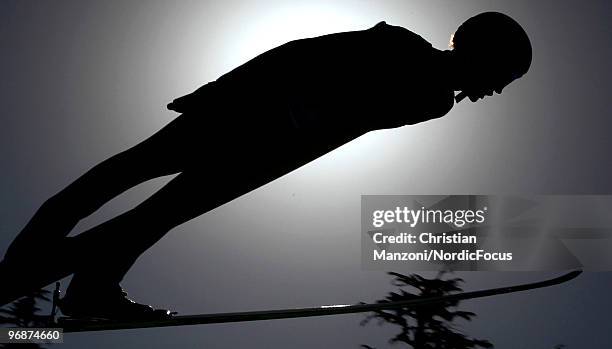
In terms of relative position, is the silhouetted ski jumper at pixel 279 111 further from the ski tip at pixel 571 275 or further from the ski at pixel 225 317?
the ski tip at pixel 571 275

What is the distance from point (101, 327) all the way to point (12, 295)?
27.9 inches

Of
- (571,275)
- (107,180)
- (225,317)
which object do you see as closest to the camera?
(107,180)

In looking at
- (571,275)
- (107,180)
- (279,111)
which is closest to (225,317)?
(107,180)

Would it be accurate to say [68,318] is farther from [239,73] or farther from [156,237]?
[239,73]

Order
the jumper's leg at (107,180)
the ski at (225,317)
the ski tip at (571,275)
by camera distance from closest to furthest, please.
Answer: the jumper's leg at (107,180) < the ski at (225,317) < the ski tip at (571,275)

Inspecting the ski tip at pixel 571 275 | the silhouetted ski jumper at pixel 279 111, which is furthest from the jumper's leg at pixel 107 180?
the ski tip at pixel 571 275

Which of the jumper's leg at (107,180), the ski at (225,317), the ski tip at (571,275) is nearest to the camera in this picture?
the jumper's leg at (107,180)

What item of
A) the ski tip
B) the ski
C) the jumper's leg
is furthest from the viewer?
the ski tip

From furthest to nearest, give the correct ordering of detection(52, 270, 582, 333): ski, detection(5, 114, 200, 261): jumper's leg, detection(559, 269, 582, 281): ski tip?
detection(559, 269, 582, 281): ski tip, detection(52, 270, 582, 333): ski, detection(5, 114, 200, 261): jumper's leg

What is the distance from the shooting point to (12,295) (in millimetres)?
2316

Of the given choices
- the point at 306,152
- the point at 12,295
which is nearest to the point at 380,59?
the point at 306,152

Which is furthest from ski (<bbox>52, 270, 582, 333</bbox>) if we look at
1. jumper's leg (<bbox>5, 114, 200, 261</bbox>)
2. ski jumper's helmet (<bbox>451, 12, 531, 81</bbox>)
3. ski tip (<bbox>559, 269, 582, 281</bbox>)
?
ski jumper's helmet (<bbox>451, 12, 531, 81</bbox>)

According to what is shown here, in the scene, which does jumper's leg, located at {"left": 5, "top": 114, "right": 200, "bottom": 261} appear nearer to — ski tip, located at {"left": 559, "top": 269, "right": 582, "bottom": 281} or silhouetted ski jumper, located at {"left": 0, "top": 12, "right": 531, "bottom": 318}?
silhouetted ski jumper, located at {"left": 0, "top": 12, "right": 531, "bottom": 318}

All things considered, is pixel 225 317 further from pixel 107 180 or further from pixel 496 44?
pixel 496 44
